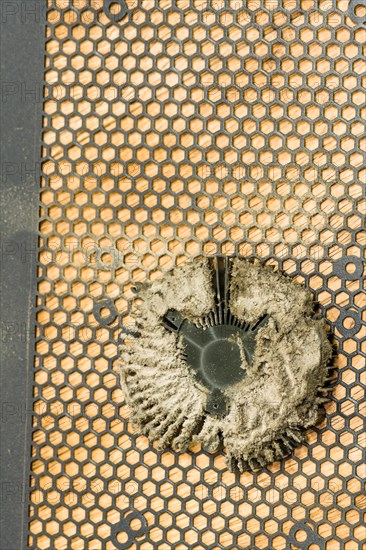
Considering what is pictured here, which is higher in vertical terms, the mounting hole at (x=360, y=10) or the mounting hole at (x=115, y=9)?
the mounting hole at (x=115, y=9)

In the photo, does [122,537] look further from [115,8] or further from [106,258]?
[115,8]

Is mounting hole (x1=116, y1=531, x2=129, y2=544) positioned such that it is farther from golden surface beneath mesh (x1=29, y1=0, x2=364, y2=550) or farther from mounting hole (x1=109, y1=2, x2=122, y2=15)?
mounting hole (x1=109, y1=2, x2=122, y2=15)

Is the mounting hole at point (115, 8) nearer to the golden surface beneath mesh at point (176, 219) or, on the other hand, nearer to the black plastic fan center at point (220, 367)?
the golden surface beneath mesh at point (176, 219)

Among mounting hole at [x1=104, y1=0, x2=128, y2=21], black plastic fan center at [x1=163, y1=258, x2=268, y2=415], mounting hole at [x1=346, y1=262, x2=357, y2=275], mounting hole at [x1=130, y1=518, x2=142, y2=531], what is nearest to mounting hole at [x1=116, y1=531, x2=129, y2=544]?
mounting hole at [x1=130, y1=518, x2=142, y2=531]

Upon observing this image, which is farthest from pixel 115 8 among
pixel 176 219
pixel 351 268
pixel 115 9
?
pixel 351 268

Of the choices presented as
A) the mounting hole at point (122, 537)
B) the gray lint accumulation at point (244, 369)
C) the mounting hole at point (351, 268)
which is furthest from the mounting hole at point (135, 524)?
the mounting hole at point (351, 268)

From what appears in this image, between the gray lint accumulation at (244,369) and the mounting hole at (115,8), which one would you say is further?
the mounting hole at (115,8)
